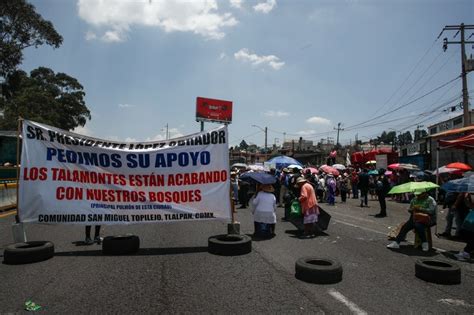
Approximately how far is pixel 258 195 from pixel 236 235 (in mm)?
2007

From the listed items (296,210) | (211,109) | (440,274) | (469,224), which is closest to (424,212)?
(469,224)

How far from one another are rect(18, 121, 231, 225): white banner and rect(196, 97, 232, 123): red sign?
7354cm

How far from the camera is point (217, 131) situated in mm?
8391

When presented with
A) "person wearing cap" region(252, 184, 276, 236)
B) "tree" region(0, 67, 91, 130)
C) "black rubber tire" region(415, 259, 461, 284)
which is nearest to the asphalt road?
"black rubber tire" region(415, 259, 461, 284)

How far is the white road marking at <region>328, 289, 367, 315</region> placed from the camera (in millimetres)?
4668

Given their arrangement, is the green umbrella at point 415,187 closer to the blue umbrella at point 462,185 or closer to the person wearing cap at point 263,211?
the blue umbrella at point 462,185

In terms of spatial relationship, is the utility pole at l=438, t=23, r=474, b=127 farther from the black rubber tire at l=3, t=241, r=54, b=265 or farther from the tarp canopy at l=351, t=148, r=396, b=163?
the black rubber tire at l=3, t=241, r=54, b=265

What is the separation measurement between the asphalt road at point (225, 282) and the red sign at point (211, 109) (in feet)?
243

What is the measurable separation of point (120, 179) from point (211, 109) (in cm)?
7735

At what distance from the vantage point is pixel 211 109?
277 feet

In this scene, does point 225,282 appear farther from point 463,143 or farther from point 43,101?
point 43,101

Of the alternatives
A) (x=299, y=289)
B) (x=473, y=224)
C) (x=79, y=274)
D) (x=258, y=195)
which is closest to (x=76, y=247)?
(x=79, y=274)

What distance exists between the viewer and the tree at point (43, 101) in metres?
41.4

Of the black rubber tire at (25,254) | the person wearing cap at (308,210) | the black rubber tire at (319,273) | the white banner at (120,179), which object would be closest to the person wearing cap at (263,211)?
the person wearing cap at (308,210)
